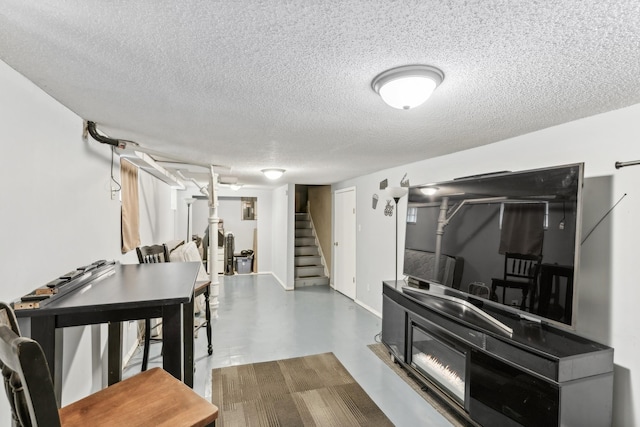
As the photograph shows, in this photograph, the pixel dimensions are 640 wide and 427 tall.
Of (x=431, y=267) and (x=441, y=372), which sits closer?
(x=441, y=372)

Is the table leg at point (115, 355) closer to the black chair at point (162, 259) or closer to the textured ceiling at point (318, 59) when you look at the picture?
the black chair at point (162, 259)

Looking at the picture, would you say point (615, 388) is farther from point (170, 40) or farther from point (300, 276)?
point (300, 276)

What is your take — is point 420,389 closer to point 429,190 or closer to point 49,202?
point 429,190

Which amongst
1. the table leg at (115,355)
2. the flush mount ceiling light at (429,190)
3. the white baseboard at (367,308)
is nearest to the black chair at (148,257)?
the table leg at (115,355)

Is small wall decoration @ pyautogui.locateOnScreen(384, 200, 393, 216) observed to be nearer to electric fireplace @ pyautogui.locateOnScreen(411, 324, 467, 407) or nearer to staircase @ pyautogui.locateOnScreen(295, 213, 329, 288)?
electric fireplace @ pyautogui.locateOnScreen(411, 324, 467, 407)

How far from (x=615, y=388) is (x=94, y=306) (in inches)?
112

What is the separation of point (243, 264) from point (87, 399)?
6.60 meters

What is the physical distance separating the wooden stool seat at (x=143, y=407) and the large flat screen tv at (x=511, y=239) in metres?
1.95

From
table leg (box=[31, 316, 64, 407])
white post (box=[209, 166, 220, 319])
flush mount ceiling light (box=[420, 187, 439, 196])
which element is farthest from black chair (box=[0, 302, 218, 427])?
white post (box=[209, 166, 220, 319])

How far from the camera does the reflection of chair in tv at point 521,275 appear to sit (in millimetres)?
1934

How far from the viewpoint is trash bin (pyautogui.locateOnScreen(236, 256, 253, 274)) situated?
7.62m

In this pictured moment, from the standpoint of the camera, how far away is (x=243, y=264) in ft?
25.0

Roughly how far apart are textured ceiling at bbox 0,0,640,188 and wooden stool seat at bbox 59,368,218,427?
1.32 meters

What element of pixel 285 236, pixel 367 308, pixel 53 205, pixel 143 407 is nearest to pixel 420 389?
pixel 367 308
